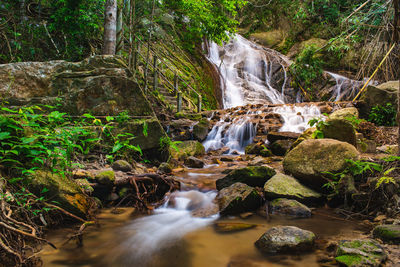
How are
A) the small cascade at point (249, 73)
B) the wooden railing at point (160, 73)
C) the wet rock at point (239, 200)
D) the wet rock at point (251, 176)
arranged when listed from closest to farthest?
the wet rock at point (239, 200) < the wet rock at point (251, 176) < the wooden railing at point (160, 73) < the small cascade at point (249, 73)

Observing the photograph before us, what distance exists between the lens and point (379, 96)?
743 centimetres

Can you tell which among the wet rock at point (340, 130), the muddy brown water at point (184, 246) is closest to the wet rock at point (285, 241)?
the muddy brown water at point (184, 246)

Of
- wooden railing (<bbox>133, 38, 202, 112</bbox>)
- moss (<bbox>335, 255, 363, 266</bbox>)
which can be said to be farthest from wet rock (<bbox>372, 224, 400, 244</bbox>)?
wooden railing (<bbox>133, 38, 202, 112</bbox>)

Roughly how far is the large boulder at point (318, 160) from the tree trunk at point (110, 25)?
5.66m

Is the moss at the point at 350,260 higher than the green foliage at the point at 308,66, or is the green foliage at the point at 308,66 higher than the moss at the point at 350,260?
the green foliage at the point at 308,66

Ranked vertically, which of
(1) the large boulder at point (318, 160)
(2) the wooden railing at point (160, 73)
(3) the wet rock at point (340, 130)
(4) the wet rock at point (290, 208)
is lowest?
(4) the wet rock at point (290, 208)

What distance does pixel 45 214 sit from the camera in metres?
2.20

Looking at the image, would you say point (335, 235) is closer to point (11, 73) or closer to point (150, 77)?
point (11, 73)

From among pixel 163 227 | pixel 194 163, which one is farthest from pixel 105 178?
pixel 194 163

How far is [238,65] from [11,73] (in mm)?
16753

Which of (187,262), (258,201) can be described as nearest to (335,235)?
(258,201)

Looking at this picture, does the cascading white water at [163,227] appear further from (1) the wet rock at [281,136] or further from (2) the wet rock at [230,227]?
(1) the wet rock at [281,136]

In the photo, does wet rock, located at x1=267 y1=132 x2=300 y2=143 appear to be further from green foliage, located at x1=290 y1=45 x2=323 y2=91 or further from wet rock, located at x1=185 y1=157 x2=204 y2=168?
green foliage, located at x1=290 y1=45 x2=323 y2=91

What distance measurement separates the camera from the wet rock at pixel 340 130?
14.2 feet
